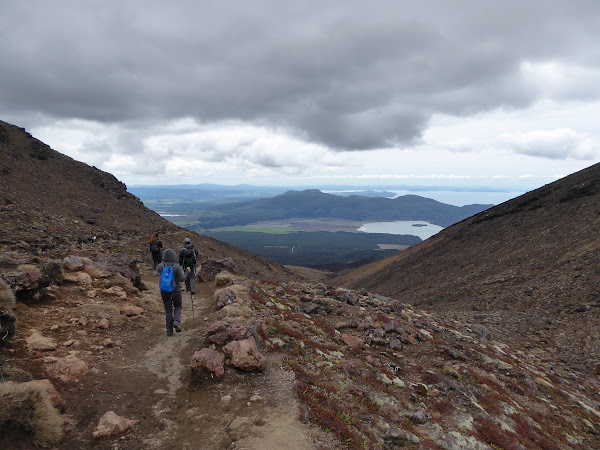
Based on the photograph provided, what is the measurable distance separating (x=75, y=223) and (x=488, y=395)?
46.0 m

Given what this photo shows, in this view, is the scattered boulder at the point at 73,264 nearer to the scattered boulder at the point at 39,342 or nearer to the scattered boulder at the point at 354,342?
the scattered boulder at the point at 39,342

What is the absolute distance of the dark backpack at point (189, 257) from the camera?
17375 mm

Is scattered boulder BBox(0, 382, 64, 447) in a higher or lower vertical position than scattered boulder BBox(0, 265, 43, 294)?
lower

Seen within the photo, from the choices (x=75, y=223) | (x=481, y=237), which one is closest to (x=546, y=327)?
(x=481, y=237)

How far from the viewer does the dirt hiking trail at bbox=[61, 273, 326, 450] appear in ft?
21.9

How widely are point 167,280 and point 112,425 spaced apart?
568 centimetres

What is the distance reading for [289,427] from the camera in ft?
23.1

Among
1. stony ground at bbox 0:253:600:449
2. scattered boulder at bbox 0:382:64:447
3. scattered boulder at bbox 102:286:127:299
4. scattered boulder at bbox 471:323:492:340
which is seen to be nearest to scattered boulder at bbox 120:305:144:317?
stony ground at bbox 0:253:600:449

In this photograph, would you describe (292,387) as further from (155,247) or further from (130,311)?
(155,247)

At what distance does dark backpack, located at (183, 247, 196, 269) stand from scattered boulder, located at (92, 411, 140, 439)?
10817mm

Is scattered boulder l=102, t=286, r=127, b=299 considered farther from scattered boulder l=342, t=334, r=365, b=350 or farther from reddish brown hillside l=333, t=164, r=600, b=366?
reddish brown hillside l=333, t=164, r=600, b=366

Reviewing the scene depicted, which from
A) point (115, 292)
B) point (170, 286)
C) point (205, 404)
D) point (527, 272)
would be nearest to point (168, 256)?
point (170, 286)

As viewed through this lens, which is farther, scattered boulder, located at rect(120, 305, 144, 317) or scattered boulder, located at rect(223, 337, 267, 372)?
scattered boulder, located at rect(120, 305, 144, 317)

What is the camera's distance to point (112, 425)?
22.1 feet
